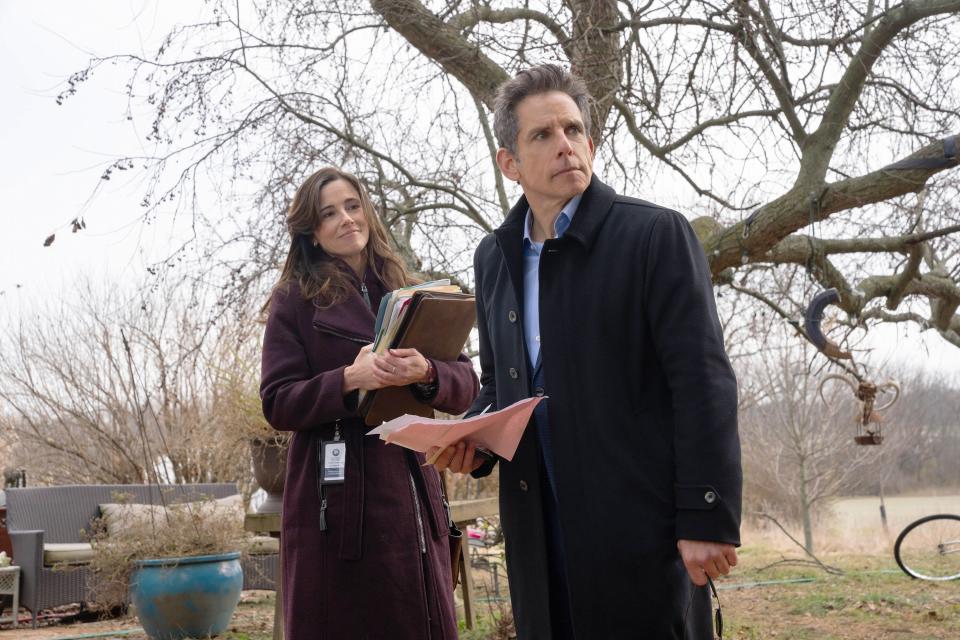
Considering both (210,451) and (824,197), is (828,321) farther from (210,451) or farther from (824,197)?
(210,451)

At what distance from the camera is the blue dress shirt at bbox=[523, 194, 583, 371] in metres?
1.96

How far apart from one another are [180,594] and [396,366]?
13.6ft

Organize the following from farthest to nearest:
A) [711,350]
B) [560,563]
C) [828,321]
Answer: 1. [828,321]
2. [560,563]
3. [711,350]

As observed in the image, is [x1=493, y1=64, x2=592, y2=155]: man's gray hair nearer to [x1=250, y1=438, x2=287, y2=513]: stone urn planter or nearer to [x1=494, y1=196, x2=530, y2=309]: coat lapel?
[x1=494, y1=196, x2=530, y2=309]: coat lapel

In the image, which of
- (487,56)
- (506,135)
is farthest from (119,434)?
(506,135)

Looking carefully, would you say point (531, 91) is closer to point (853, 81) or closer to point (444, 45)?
point (444, 45)

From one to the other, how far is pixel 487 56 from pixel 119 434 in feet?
23.2

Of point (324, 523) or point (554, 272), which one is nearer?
point (554, 272)

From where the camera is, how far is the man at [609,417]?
5.55 feet

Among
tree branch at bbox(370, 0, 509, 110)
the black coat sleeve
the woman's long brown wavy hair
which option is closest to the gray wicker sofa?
tree branch at bbox(370, 0, 509, 110)

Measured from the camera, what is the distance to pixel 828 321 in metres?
5.46

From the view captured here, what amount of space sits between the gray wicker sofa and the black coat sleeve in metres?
6.68

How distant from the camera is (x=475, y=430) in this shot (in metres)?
1.83

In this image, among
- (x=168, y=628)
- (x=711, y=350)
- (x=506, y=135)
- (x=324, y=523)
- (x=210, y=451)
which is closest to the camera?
(x=711, y=350)
